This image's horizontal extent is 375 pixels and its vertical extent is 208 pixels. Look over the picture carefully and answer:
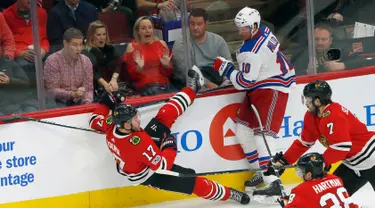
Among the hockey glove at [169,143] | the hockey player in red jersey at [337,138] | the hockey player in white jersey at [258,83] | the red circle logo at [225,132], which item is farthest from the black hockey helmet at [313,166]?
the red circle logo at [225,132]

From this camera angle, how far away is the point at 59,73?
242 inches

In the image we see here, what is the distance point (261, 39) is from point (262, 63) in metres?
0.15

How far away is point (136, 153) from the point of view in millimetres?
5812

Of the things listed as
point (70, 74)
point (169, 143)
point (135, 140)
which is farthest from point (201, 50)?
point (135, 140)

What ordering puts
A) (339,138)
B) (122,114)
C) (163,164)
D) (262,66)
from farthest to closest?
(262,66) < (163,164) < (122,114) < (339,138)

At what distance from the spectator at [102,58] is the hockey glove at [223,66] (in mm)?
641

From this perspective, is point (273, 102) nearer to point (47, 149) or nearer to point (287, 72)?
point (287, 72)

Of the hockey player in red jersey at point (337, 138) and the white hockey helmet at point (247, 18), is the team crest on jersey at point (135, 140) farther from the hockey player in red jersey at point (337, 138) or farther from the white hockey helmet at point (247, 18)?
the white hockey helmet at point (247, 18)

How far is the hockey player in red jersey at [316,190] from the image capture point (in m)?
4.70

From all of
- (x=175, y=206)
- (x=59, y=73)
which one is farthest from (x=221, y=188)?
(x=59, y=73)

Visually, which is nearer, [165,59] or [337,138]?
[337,138]

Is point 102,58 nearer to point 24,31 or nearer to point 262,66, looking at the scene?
→ point 24,31

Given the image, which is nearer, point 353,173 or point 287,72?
point 353,173

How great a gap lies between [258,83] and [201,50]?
1.50ft
